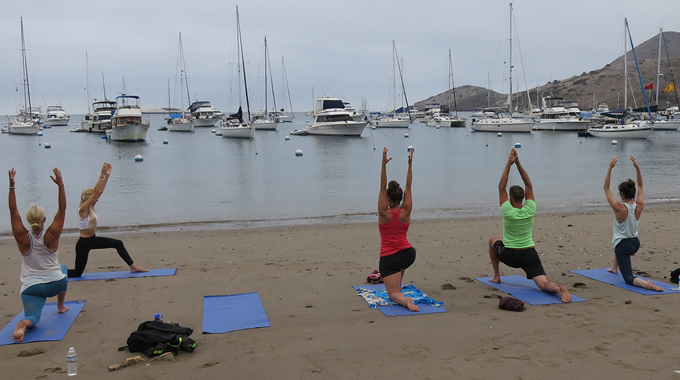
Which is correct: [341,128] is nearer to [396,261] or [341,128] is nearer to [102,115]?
[102,115]

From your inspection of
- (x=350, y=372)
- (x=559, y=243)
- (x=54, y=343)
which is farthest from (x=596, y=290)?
(x=54, y=343)

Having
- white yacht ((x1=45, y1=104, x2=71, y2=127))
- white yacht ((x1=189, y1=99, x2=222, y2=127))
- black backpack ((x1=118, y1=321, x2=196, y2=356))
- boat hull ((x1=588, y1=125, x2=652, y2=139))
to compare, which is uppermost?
white yacht ((x1=45, y1=104, x2=71, y2=127))

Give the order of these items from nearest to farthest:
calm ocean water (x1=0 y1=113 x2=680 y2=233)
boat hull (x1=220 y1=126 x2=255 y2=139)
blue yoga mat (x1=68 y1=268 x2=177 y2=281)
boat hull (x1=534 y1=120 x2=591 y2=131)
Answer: blue yoga mat (x1=68 y1=268 x2=177 y2=281), calm ocean water (x1=0 y1=113 x2=680 y2=233), boat hull (x1=220 y1=126 x2=255 y2=139), boat hull (x1=534 y1=120 x2=591 y2=131)

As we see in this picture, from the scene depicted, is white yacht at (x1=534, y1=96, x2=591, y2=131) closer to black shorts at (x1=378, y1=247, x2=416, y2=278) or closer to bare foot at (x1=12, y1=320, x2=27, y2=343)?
black shorts at (x1=378, y1=247, x2=416, y2=278)

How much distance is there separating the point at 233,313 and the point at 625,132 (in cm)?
5700

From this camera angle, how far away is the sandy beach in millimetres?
4270

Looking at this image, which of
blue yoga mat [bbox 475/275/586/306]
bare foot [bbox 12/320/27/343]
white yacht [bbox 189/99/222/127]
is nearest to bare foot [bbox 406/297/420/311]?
blue yoga mat [bbox 475/275/586/306]

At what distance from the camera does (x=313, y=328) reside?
5.29 metres

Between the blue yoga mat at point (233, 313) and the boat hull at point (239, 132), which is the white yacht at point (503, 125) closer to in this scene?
the boat hull at point (239, 132)

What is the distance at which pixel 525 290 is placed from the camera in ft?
21.6

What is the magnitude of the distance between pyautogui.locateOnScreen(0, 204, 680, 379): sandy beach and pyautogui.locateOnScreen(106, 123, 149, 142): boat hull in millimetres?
51046

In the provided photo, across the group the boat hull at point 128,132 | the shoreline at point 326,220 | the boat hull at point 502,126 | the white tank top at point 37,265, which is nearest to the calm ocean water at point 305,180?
the shoreline at point 326,220

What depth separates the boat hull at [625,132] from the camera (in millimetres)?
52094

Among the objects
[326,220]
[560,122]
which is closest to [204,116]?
[560,122]
